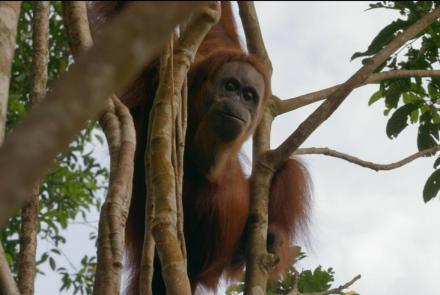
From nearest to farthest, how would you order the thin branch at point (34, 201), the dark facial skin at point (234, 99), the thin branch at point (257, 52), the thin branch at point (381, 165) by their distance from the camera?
1. the thin branch at point (34, 201)
2. the thin branch at point (381, 165)
3. the thin branch at point (257, 52)
4. the dark facial skin at point (234, 99)

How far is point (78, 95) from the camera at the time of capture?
863 millimetres

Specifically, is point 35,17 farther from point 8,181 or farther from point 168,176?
point 8,181

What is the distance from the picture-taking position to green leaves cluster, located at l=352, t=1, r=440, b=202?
3994mm

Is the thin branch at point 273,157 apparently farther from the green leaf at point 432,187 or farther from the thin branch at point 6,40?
the thin branch at point 6,40

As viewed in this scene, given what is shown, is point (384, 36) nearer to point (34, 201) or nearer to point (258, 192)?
point (258, 192)

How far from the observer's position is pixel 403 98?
429cm

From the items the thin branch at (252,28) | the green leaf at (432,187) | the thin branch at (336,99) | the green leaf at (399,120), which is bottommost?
the green leaf at (432,187)

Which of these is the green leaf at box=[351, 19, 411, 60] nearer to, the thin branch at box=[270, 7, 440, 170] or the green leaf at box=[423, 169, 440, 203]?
the thin branch at box=[270, 7, 440, 170]

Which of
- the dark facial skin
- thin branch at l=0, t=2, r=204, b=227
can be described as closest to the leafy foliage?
the dark facial skin

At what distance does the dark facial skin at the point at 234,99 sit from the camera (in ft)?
14.9

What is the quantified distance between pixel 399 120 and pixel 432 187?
40 centimetres

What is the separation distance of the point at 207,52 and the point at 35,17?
2.64 meters

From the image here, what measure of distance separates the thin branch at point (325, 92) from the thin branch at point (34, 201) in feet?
4.82

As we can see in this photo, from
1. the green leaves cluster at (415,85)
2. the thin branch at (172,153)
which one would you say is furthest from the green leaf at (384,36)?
the thin branch at (172,153)
